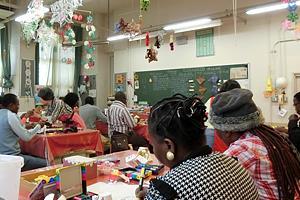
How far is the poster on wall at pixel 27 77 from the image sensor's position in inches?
307

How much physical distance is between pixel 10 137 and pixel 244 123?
2.91 m

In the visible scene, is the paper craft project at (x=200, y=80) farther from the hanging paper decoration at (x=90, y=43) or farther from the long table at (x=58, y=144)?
the long table at (x=58, y=144)

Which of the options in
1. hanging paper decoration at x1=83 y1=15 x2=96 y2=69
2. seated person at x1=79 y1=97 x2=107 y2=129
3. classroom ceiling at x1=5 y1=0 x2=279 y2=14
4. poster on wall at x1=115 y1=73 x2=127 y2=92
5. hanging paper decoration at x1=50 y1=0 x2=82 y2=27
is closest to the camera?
hanging paper decoration at x1=50 y1=0 x2=82 y2=27

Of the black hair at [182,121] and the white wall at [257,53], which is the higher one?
the white wall at [257,53]

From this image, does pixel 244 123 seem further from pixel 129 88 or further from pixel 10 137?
pixel 129 88

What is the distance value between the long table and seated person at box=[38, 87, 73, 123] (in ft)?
2.17

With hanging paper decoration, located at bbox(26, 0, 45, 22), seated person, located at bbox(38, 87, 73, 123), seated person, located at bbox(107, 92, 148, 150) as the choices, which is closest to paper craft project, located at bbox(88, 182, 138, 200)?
seated person, located at bbox(107, 92, 148, 150)

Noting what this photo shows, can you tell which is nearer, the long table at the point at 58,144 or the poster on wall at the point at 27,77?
the long table at the point at 58,144

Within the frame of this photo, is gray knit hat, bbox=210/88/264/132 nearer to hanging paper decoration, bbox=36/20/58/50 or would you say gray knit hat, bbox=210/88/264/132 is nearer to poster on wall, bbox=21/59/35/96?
hanging paper decoration, bbox=36/20/58/50

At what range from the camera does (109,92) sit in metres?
9.31

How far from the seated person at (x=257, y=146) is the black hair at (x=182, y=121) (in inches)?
16.6

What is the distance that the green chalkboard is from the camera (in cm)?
637

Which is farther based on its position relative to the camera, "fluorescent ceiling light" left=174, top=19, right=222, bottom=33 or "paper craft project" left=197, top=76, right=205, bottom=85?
"paper craft project" left=197, top=76, right=205, bottom=85

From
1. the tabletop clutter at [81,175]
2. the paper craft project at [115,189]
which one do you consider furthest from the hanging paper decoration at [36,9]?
the paper craft project at [115,189]
